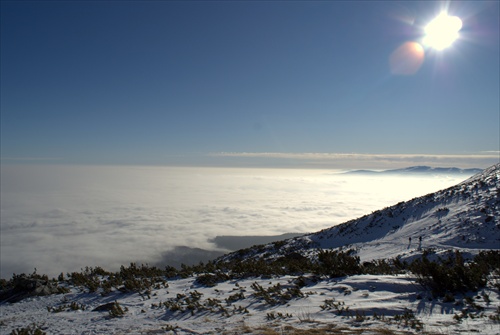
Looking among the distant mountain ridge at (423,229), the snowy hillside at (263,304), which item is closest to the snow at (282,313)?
the snowy hillside at (263,304)

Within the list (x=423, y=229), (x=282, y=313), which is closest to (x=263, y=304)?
(x=282, y=313)

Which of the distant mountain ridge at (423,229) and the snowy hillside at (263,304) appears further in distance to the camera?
the distant mountain ridge at (423,229)

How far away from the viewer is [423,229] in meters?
20.6

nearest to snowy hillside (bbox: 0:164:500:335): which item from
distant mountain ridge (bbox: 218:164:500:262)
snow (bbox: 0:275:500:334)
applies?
snow (bbox: 0:275:500:334)

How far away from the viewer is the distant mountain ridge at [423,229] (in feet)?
56.2

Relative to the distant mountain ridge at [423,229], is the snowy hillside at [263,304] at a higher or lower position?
lower

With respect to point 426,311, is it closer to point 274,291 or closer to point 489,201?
point 274,291

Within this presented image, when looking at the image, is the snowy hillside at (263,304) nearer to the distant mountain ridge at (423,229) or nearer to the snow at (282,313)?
the snow at (282,313)

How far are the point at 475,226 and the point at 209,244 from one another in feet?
459

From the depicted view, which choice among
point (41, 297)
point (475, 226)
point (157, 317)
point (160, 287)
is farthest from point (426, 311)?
point (475, 226)

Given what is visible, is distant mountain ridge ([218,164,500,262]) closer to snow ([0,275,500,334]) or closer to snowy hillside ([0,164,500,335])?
snowy hillside ([0,164,500,335])

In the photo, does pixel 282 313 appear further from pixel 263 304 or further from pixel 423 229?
pixel 423 229

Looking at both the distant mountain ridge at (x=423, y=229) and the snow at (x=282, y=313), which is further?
the distant mountain ridge at (x=423, y=229)

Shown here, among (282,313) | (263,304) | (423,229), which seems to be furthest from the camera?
(423,229)
